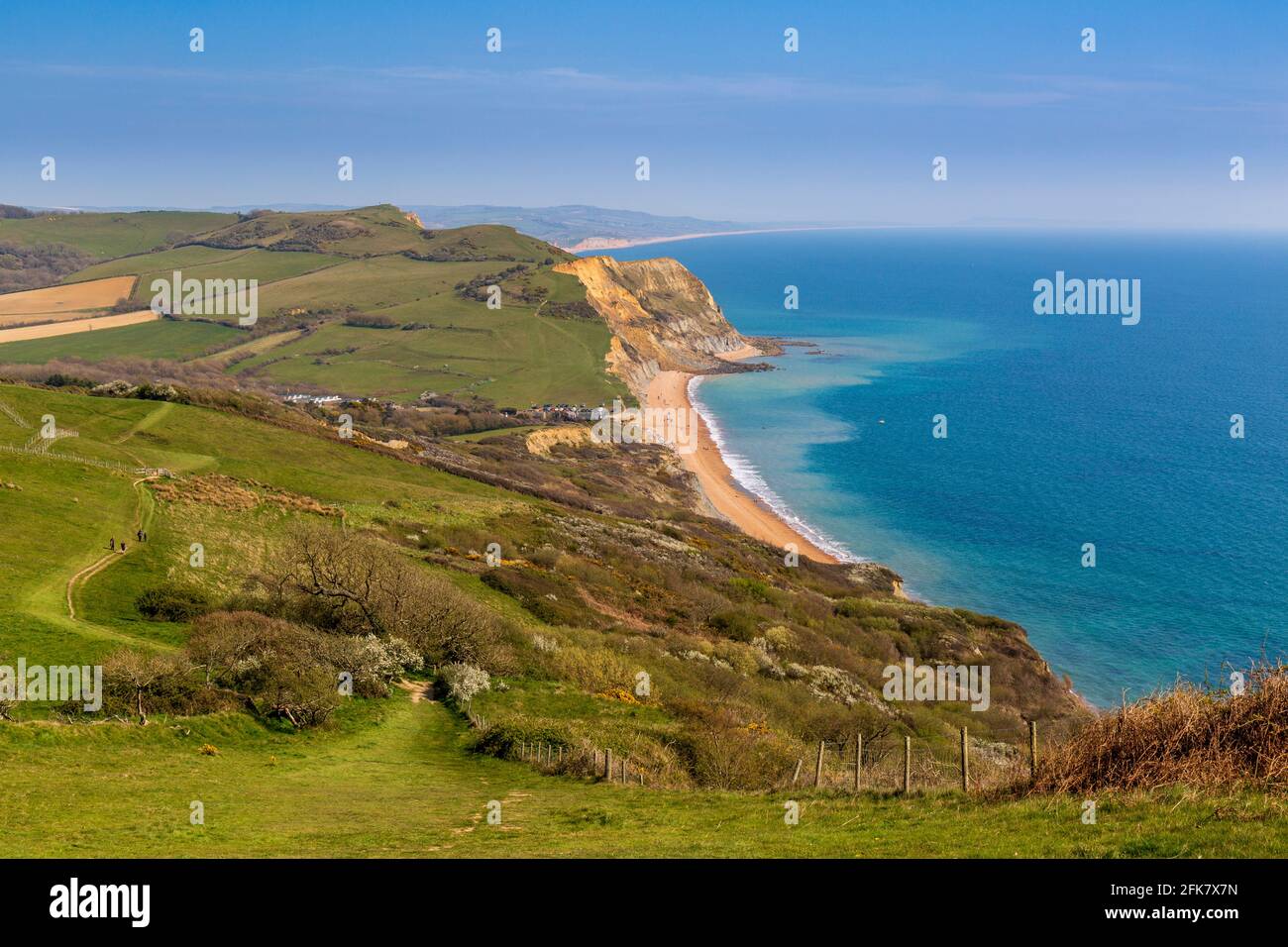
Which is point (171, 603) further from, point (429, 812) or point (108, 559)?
point (429, 812)

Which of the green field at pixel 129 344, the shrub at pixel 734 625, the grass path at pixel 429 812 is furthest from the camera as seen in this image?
the green field at pixel 129 344

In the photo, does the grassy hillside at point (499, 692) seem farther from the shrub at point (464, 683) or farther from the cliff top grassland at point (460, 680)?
the shrub at point (464, 683)

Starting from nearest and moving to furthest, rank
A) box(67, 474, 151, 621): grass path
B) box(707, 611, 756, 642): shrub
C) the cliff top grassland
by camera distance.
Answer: the cliff top grassland → box(67, 474, 151, 621): grass path → box(707, 611, 756, 642): shrub

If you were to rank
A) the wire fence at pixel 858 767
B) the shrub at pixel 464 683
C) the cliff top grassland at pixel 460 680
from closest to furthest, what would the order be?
the cliff top grassland at pixel 460 680, the wire fence at pixel 858 767, the shrub at pixel 464 683

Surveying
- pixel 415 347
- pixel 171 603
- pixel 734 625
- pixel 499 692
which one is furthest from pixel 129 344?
pixel 499 692

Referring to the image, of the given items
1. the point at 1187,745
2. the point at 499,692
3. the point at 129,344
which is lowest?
the point at 499,692

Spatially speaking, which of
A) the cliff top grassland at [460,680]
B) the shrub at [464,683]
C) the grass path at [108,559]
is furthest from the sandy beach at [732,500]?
the grass path at [108,559]

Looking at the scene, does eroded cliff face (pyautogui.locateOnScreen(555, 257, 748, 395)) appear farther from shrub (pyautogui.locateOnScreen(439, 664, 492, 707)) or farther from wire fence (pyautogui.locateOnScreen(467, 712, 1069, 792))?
wire fence (pyautogui.locateOnScreen(467, 712, 1069, 792))

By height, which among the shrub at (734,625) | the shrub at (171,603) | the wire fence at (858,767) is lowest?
the shrub at (734,625)

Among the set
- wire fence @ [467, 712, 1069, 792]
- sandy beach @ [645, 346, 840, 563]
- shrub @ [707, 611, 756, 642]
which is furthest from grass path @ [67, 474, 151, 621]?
sandy beach @ [645, 346, 840, 563]

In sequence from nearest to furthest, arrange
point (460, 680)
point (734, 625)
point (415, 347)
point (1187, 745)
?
1. point (1187, 745)
2. point (460, 680)
3. point (734, 625)
4. point (415, 347)
